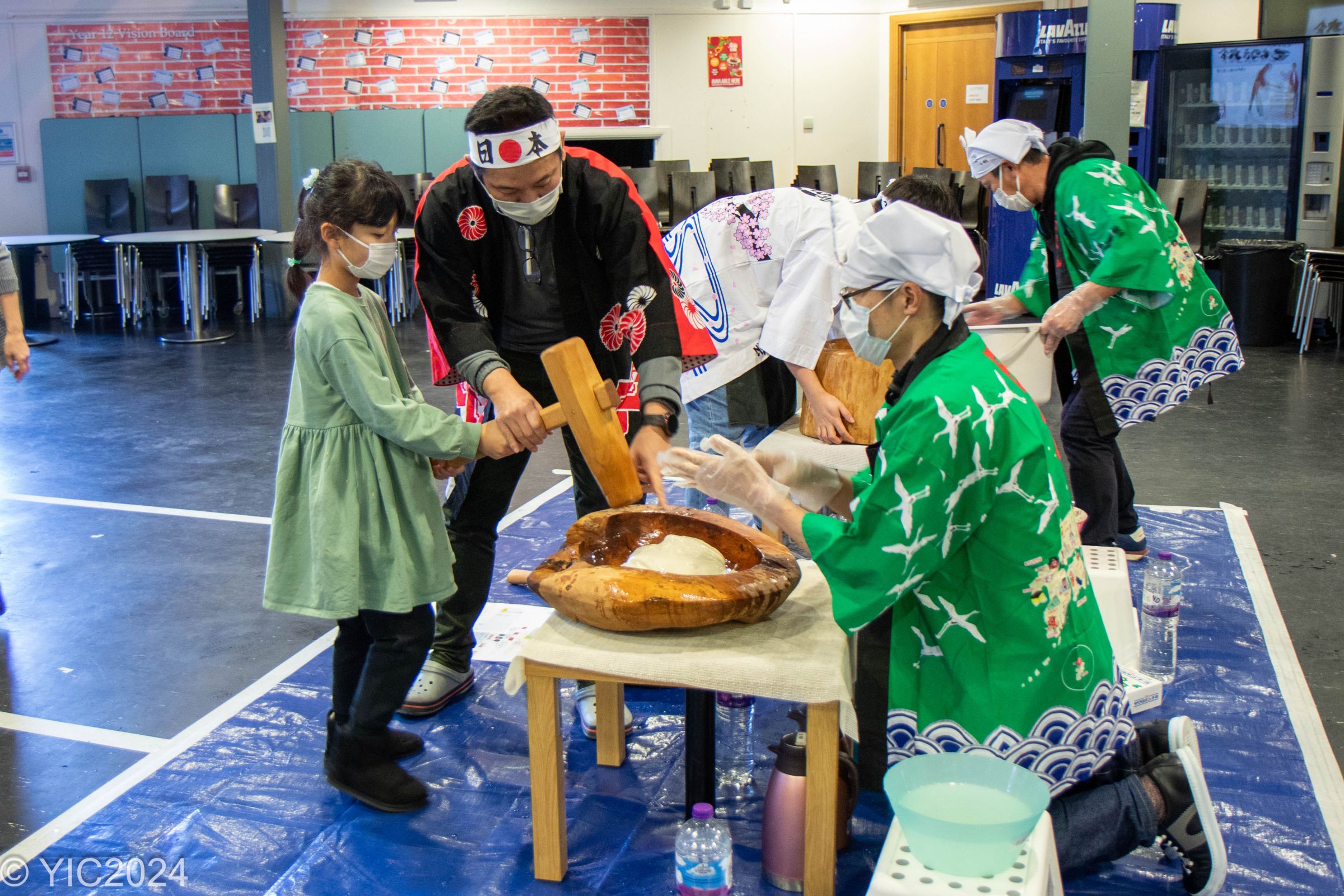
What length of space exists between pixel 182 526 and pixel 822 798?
132 inches

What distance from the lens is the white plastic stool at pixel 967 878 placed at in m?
1.60

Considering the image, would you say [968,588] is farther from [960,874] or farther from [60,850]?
[60,850]

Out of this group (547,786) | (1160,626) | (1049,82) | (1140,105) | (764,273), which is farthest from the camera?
(1049,82)

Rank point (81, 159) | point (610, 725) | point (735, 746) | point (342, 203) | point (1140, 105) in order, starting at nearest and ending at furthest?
point (342, 203) → point (610, 725) → point (735, 746) → point (1140, 105) → point (81, 159)

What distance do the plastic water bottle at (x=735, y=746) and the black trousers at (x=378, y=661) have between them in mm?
659

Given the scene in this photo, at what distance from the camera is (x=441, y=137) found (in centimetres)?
1104

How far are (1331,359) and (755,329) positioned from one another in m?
5.73

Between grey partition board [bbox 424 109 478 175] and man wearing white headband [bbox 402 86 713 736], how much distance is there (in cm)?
867

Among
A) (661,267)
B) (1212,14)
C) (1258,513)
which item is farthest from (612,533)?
(1212,14)

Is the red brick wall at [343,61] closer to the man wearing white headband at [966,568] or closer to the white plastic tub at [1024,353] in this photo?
the white plastic tub at [1024,353]

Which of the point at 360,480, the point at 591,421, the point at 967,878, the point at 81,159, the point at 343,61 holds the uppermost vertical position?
the point at 343,61

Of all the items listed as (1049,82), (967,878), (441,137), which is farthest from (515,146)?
(441,137)

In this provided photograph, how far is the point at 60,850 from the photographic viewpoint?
2350mm

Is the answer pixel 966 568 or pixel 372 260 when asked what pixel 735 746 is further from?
pixel 372 260
